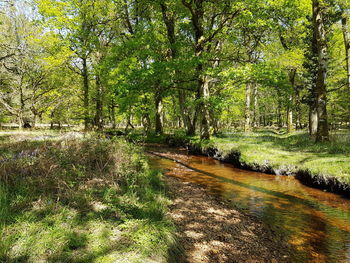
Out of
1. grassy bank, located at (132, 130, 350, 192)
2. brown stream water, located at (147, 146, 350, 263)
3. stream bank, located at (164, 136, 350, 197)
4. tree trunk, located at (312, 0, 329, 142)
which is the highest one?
tree trunk, located at (312, 0, 329, 142)

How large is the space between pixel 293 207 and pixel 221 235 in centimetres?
317

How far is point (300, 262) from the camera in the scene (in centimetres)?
396

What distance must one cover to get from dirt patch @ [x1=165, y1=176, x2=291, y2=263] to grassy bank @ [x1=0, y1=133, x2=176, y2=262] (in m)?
0.48

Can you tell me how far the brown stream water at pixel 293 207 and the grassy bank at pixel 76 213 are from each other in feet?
8.73

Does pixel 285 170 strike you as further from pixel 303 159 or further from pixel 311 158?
pixel 311 158

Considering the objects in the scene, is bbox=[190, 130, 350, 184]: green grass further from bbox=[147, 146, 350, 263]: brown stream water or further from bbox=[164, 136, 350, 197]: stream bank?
bbox=[147, 146, 350, 263]: brown stream water

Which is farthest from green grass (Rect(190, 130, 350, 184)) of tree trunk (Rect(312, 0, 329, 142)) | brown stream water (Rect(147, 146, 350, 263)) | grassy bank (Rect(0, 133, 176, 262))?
grassy bank (Rect(0, 133, 176, 262))

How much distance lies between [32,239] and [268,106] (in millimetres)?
58384

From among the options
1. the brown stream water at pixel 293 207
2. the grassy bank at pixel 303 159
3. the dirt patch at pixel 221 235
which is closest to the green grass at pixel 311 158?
the grassy bank at pixel 303 159

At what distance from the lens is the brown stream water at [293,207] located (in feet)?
14.7

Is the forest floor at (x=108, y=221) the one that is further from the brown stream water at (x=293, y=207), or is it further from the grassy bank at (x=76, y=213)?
the brown stream water at (x=293, y=207)

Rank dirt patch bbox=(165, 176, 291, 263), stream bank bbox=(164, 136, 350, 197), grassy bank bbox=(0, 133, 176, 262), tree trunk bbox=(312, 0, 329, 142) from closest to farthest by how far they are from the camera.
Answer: grassy bank bbox=(0, 133, 176, 262) → dirt patch bbox=(165, 176, 291, 263) → stream bank bbox=(164, 136, 350, 197) → tree trunk bbox=(312, 0, 329, 142)

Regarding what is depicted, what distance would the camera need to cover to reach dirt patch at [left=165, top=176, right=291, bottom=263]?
3.96 meters

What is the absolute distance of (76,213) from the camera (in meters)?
4.14
